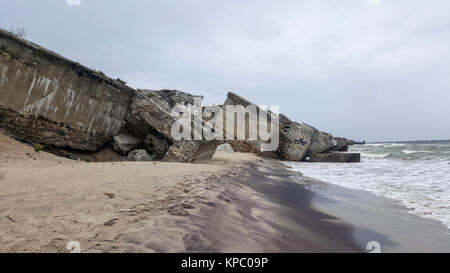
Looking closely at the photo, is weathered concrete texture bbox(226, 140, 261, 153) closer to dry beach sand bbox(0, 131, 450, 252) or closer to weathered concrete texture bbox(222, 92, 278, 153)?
weathered concrete texture bbox(222, 92, 278, 153)

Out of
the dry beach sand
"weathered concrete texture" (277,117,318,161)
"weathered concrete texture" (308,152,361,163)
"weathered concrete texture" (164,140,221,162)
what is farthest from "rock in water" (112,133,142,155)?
"weathered concrete texture" (308,152,361,163)

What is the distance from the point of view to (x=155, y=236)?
1822 mm

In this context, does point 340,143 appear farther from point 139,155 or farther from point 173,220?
point 173,220

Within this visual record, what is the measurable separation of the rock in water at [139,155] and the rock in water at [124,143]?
214 mm

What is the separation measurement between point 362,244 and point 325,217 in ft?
3.04

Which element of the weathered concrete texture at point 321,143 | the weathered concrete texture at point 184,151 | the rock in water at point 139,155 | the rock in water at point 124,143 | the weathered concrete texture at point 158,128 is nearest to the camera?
the weathered concrete texture at point 184,151

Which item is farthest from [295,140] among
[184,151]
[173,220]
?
[173,220]

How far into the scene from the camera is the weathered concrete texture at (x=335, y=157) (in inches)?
570

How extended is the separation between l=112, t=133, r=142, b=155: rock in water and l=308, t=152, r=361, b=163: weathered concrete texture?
11390mm

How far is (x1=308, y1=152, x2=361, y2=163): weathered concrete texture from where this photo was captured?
1448cm

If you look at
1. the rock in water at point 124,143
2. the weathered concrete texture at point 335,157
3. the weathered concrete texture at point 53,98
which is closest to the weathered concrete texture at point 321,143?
the weathered concrete texture at point 335,157

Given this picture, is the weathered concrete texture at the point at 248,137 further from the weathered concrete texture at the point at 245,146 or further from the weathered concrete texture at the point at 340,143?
the weathered concrete texture at the point at 340,143
